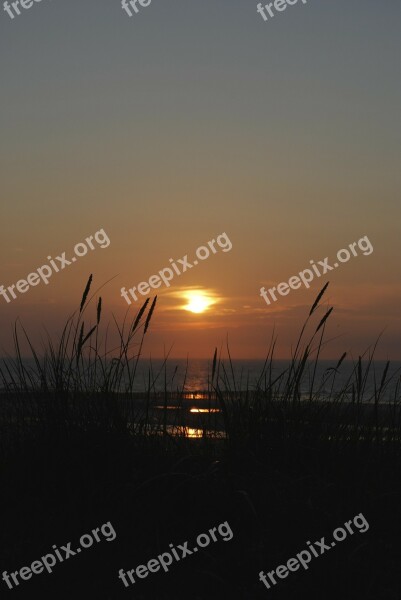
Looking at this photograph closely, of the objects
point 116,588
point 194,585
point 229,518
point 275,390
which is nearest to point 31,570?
point 116,588

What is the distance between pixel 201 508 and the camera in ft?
12.3

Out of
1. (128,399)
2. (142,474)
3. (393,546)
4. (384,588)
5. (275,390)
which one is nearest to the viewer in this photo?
(384,588)

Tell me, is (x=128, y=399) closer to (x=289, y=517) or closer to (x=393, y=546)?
(x=289, y=517)

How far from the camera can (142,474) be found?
13.4ft

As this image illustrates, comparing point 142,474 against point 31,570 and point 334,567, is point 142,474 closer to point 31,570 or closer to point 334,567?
point 31,570

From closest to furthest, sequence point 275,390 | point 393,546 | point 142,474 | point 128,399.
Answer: point 393,546 < point 142,474 < point 128,399 < point 275,390

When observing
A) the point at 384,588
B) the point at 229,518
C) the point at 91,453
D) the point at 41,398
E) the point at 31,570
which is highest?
the point at 41,398

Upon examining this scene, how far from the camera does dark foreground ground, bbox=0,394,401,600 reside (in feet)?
10.7

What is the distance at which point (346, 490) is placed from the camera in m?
4.09

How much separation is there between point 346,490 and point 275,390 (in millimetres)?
1401

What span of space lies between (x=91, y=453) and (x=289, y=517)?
1.21 metres

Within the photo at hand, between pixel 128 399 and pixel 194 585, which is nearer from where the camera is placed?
pixel 194 585

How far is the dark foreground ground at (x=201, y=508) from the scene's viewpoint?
10.7 feet

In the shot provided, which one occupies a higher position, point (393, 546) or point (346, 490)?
point (346, 490)
